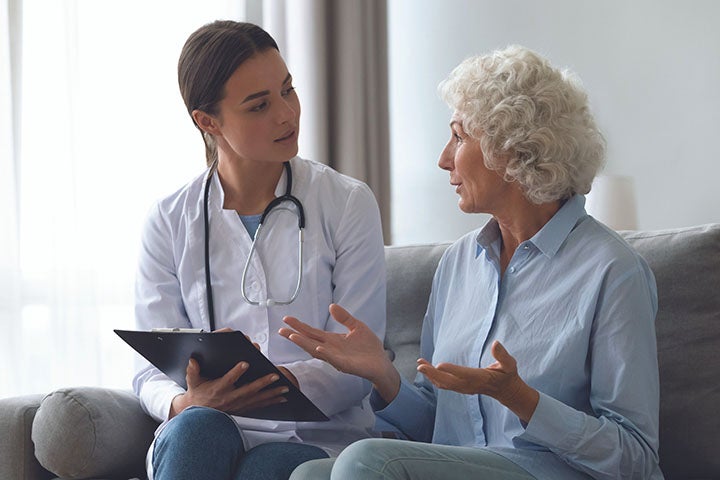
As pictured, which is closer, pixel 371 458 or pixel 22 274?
pixel 371 458

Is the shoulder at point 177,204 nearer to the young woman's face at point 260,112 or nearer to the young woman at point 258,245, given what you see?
the young woman at point 258,245

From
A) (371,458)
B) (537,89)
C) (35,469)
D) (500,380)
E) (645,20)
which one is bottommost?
(35,469)

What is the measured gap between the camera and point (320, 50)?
3.37 m

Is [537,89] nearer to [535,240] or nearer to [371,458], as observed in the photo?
[535,240]

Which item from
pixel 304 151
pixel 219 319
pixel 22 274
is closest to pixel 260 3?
pixel 304 151

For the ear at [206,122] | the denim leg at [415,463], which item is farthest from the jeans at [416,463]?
the ear at [206,122]

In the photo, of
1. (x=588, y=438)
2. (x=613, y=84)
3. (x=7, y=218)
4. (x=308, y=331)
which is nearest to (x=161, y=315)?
(x=308, y=331)

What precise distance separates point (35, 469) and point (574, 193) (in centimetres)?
116

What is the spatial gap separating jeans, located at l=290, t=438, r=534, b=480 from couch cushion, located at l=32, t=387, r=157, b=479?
0.54 meters

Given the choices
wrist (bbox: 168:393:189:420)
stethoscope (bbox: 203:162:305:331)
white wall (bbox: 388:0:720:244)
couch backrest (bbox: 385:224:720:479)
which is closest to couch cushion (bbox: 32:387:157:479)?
wrist (bbox: 168:393:189:420)

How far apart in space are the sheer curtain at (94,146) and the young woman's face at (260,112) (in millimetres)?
1234

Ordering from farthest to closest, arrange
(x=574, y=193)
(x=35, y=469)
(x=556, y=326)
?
(x=35, y=469) < (x=574, y=193) < (x=556, y=326)

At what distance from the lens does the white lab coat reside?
1.90 meters

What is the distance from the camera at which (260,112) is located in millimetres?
1999
